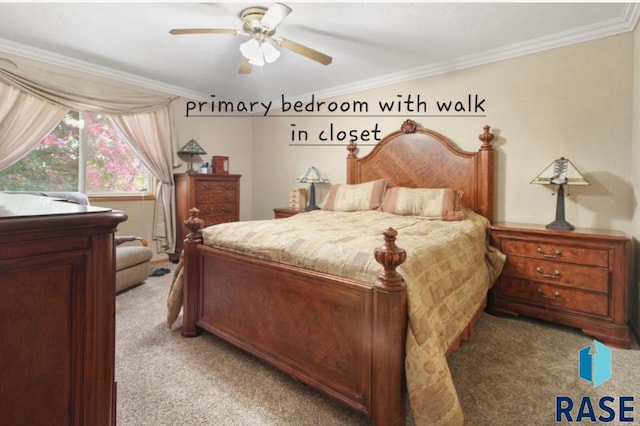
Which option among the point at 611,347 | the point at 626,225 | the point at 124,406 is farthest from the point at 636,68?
the point at 124,406

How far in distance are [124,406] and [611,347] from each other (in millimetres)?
2872

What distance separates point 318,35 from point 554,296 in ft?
9.14

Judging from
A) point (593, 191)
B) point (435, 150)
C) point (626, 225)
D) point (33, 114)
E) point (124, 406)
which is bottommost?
point (124, 406)

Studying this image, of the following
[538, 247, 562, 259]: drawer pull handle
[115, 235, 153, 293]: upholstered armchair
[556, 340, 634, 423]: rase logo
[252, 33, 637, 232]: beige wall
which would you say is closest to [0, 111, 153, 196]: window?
[115, 235, 153, 293]: upholstered armchair

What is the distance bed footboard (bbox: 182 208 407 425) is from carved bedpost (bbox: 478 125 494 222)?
7.01 ft

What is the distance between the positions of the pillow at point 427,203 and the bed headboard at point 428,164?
0.77 feet

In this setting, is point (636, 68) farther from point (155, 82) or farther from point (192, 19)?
point (155, 82)

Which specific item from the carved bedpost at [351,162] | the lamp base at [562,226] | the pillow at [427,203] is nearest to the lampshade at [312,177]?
the carved bedpost at [351,162]

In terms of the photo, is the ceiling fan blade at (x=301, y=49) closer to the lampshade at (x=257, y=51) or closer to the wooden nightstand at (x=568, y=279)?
the lampshade at (x=257, y=51)

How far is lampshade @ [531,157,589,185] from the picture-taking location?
2404 mm

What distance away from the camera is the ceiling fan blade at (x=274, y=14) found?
1921 mm

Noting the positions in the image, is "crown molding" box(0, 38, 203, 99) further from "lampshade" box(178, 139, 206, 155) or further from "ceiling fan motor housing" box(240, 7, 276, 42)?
"ceiling fan motor housing" box(240, 7, 276, 42)

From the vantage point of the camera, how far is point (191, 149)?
4.30 metres

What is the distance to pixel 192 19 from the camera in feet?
8.43
